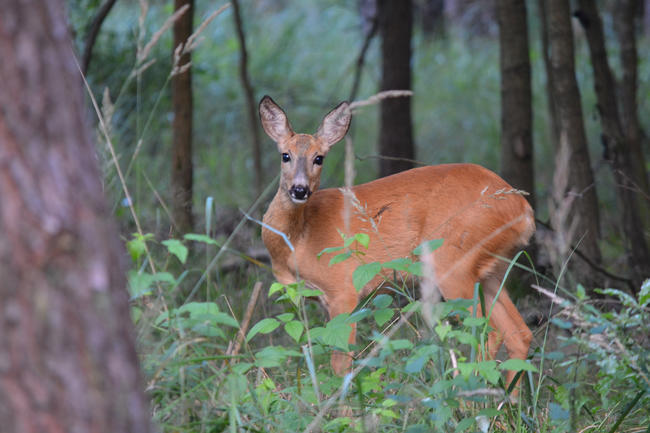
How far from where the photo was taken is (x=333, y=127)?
4.67 m

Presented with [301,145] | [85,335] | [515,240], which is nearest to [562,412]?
[85,335]

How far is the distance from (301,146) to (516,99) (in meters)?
1.95

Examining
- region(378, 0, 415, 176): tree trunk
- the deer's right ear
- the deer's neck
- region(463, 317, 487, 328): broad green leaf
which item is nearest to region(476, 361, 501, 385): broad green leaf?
region(463, 317, 487, 328): broad green leaf

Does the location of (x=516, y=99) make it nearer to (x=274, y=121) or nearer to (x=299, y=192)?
(x=274, y=121)

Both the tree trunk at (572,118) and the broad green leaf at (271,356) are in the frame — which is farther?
the tree trunk at (572,118)

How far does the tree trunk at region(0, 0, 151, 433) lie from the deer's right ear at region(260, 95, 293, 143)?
10.6 ft

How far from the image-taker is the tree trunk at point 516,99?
5.58 meters

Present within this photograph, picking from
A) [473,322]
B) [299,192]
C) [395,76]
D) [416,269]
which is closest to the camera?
[473,322]

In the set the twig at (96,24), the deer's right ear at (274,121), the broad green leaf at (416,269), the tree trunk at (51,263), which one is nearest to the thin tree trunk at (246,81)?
the twig at (96,24)

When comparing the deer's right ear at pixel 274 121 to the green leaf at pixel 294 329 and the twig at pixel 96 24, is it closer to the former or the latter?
the twig at pixel 96 24

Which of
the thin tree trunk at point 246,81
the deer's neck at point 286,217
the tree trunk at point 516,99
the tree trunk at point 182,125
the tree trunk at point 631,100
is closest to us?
the deer's neck at point 286,217

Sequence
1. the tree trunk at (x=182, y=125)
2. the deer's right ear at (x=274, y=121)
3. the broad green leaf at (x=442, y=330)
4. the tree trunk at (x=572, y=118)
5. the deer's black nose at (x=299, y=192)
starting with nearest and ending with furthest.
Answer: the broad green leaf at (x=442, y=330) < the deer's black nose at (x=299, y=192) < the deer's right ear at (x=274, y=121) < the tree trunk at (x=572, y=118) < the tree trunk at (x=182, y=125)

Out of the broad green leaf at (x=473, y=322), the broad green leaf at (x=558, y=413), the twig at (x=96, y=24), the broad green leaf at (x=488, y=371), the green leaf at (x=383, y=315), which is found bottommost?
the broad green leaf at (x=558, y=413)

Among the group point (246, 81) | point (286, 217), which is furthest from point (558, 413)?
point (246, 81)
